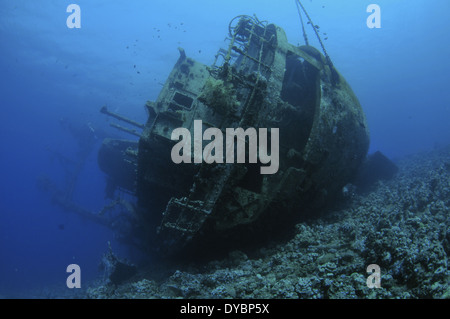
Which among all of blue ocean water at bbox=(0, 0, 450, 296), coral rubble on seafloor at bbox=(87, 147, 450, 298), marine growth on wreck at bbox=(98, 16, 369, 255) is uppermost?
blue ocean water at bbox=(0, 0, 450, 296)

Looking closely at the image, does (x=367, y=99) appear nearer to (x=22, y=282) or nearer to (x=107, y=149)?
(x=107, y=149)

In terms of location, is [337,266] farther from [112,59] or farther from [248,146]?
[112,59]

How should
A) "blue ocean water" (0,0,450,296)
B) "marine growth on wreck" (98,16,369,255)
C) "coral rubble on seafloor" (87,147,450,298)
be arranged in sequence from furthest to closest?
"blue ocean water" (0,0,450,296)
"marine growth on wreck" (98,16,369,255)
"coral rubble on seafloor" (87,147,450,298)

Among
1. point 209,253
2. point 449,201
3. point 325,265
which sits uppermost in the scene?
point 449,201

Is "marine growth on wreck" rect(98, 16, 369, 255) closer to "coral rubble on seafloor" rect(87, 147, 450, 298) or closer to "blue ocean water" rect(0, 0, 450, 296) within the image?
"coral rubble on seafloor" rect(87, 147, 450, 298)

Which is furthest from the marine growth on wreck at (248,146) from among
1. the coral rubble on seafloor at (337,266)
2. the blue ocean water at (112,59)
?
the blue ocean water at (112,59)

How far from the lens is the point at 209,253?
22.7 feet

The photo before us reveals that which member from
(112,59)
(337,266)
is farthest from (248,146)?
(112,59)

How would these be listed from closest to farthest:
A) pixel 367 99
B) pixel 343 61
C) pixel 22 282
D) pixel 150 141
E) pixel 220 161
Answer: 1. pixel 220 161
2. pixel 150 141
3. pixel 22 282
4. pixel 343 61
5. pixel 367 99

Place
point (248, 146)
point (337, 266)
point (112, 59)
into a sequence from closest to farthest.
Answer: point (337, 266) → point (248, 146) → point (112, 59)

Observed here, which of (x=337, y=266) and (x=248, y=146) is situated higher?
(x=248, y=146)

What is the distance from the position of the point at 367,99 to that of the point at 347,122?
72398mm

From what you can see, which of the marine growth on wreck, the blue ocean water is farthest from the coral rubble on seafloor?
the blue ocean water
